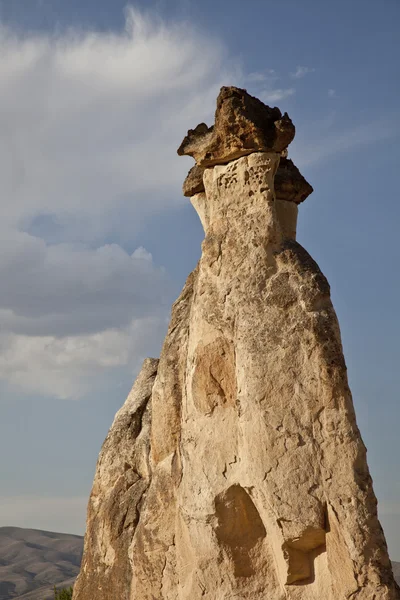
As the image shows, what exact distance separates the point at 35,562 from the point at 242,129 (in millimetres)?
80706

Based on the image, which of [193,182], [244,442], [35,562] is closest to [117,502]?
[244,442]

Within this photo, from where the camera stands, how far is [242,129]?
1176cm

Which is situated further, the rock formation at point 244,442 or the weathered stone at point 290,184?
the weathered stone at point 290,184

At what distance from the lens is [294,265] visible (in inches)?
437

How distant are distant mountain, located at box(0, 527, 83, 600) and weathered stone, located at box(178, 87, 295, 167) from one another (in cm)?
5439

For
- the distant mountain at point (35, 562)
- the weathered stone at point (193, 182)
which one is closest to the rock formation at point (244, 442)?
the weathered stone at point (193, 182)

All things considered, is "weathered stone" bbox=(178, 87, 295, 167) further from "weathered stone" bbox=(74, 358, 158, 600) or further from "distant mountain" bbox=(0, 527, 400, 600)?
"distant mountain" bbox=(0, 527, 400, 600)

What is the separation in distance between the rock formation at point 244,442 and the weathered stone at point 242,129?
0.02 meters

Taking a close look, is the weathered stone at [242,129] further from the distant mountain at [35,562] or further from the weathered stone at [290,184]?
the distant mountain at [35,562]

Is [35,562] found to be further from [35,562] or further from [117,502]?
[117,502]

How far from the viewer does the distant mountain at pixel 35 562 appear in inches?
2873

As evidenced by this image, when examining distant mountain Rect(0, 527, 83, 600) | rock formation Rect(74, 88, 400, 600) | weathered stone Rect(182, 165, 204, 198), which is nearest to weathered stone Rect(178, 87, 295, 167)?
rock formation Rect(74, 88, 400, 600)

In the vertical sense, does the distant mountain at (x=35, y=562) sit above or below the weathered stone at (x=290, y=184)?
above

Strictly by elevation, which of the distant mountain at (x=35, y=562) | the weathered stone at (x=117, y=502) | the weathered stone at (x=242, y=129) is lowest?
the weathered stone at (x=117, y=502)
